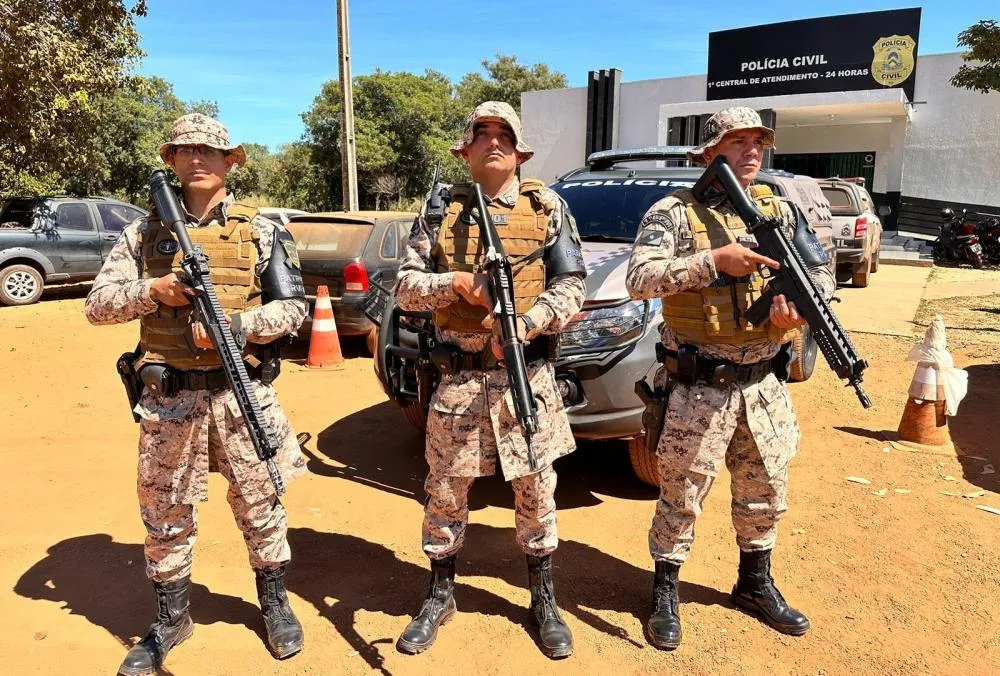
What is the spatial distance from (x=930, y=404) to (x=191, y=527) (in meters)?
4.46

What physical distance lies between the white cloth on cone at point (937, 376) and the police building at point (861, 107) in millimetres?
15220

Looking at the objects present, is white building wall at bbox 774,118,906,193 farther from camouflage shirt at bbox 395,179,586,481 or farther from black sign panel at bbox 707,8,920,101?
camouflage shirt at bbox 395,179,586,481

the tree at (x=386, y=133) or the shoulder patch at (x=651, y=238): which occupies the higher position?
the tree at (x=386, y=133)

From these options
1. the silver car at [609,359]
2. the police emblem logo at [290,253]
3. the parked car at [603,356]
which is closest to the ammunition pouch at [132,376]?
the police emblem logo at [290,253]

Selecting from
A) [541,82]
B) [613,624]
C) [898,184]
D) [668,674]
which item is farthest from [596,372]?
[541,82]

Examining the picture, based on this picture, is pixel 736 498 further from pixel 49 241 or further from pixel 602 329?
pixel 49 241

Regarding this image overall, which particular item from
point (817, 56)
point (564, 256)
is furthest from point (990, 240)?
point (564, 256)

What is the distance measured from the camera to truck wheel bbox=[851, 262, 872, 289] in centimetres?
1280

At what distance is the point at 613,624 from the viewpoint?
2.89 metres

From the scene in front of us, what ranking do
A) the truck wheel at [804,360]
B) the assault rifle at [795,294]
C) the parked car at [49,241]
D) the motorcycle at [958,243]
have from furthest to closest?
1. the motorcycle at [958,243]
2. the parked car at [49,241]
3. the truck wheel at [804,360]
4. the assault rifle at [795,294]

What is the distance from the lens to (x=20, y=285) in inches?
412

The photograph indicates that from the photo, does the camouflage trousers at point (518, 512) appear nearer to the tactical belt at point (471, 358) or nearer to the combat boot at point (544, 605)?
the combat boot at point (544, 605)

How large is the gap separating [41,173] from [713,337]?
1393cm

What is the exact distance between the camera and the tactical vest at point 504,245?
8.70ft
